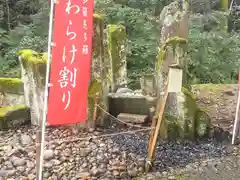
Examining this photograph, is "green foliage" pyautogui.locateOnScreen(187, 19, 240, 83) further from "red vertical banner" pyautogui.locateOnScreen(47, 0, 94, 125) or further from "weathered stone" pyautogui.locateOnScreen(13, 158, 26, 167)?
"red vertical banner" pyautogui.locateOnScreen(47, 0, 94, 125)

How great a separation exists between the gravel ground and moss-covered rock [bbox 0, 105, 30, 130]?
173 millimetres

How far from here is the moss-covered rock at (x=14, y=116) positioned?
5.80m

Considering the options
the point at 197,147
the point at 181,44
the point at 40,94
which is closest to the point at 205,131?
the point at 197,147

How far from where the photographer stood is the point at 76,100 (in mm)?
3750

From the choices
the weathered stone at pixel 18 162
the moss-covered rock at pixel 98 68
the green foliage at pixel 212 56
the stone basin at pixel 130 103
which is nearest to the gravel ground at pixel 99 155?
the weathered stone at pixel 18 162

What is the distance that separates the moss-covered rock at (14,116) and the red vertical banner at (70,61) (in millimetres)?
2455

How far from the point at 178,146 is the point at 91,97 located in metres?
1.56

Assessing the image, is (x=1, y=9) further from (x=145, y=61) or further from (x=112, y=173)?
(x=112, y=173)

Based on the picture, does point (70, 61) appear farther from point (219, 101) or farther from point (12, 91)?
point (219, 101)

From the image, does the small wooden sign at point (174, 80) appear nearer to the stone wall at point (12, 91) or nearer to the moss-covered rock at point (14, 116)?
the moss-covered rock at point (14, 116)

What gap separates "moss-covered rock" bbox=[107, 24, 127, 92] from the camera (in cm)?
747

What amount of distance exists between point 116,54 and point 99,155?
3.24 meters

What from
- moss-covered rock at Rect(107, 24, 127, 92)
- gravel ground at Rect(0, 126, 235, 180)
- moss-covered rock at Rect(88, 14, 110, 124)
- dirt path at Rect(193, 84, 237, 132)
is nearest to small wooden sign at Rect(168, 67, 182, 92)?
gravel ground at Rect(0, 126, 235, 180)

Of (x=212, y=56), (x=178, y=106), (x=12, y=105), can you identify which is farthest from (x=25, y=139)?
(x=212, y=56)
